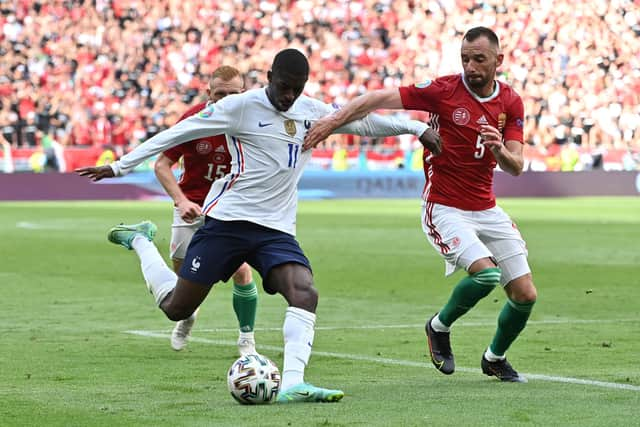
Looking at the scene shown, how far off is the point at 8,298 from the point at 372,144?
26959mm

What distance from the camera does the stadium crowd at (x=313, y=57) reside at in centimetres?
3812

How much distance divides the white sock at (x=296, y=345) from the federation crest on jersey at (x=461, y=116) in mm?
1811

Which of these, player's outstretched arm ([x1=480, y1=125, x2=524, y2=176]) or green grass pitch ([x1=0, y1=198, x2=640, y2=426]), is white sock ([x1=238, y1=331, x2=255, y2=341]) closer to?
green grass pitch ([x1=0, y1=198, x2=640, y2=426])

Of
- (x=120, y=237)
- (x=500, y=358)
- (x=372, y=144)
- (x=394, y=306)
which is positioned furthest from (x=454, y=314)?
(x=372, y=144)

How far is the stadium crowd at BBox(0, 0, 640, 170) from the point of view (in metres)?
38.1

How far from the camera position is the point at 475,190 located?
8.27 m

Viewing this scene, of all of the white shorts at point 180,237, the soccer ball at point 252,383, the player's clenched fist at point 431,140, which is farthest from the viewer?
the white shorts at point 180,237

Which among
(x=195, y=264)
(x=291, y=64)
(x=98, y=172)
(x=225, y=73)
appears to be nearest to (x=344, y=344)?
(x=225, y=73)

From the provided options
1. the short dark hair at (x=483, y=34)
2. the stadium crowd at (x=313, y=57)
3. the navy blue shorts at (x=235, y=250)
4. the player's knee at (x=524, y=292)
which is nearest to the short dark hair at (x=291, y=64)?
the navy blue shorts at (x=235, y=250)

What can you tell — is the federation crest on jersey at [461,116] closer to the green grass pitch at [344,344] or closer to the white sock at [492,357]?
the white sock at [492,357]

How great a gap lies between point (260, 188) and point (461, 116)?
1.53 meters

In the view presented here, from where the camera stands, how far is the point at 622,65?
44.0 m

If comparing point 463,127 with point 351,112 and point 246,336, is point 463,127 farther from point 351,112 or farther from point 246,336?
point 246,336

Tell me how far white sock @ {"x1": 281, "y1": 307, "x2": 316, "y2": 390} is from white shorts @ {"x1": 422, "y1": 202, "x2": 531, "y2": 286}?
1.44m
